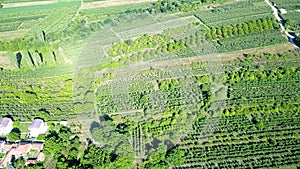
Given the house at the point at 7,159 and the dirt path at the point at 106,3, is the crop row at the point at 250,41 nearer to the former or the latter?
the dirt path at the point at 106,3

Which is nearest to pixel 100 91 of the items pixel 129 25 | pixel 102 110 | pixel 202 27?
pixel 102 110

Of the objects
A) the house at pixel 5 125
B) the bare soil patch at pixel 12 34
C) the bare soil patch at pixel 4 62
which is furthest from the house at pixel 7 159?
the bare soil patch at pixel 12 34

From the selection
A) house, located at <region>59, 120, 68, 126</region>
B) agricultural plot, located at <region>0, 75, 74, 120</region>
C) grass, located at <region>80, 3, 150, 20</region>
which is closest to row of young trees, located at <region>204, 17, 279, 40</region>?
grass, located at <region>80, 3, 150, 20</region>

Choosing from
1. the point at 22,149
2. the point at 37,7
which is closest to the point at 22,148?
the point at 22,149

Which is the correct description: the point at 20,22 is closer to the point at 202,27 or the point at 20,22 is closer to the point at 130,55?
the point at 130,55

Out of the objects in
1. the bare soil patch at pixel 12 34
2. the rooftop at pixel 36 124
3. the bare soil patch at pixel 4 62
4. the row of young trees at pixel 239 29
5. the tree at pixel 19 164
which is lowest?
the tree at pixel 19 164
